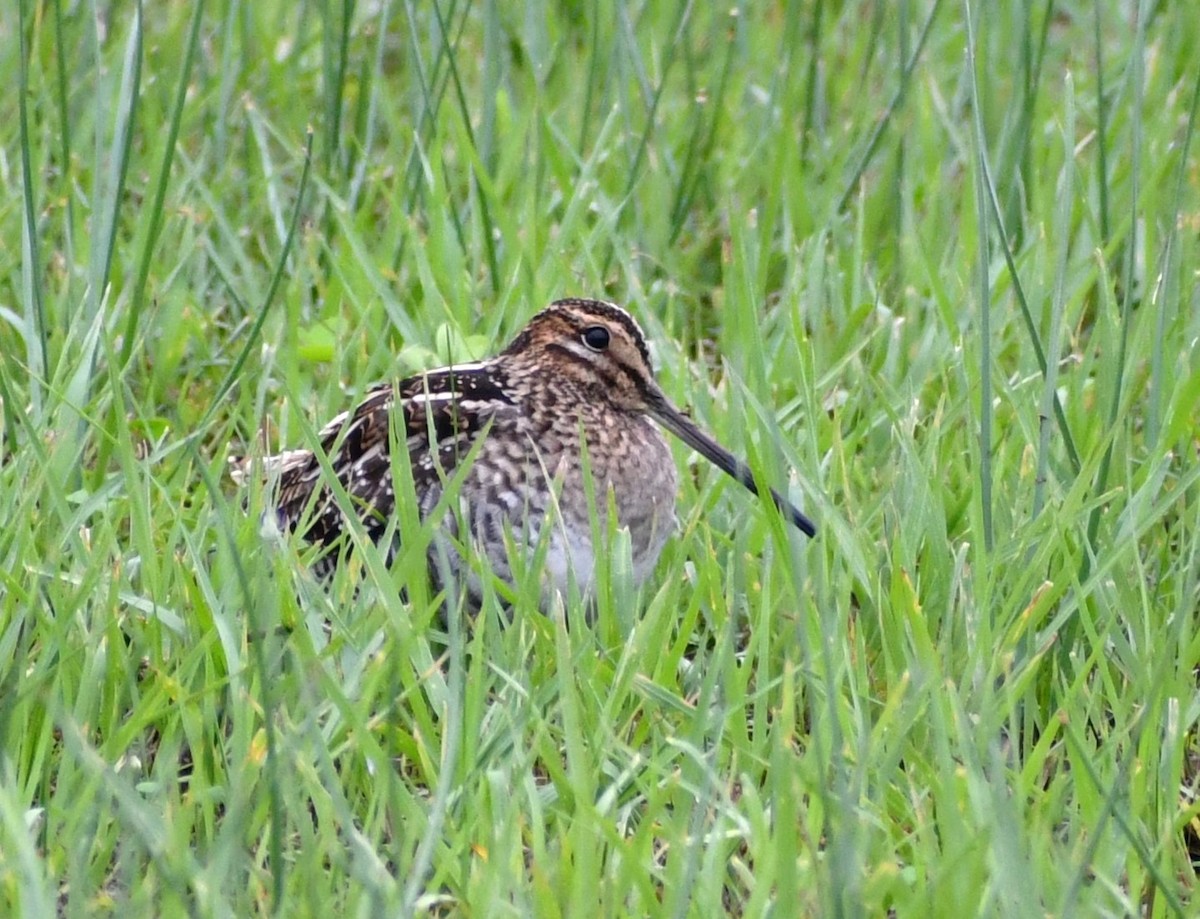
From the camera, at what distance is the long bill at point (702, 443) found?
136 inches

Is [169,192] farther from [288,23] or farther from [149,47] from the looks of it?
[288,23]

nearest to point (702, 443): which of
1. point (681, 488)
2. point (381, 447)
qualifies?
point (681, 488)

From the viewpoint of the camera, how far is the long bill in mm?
3453

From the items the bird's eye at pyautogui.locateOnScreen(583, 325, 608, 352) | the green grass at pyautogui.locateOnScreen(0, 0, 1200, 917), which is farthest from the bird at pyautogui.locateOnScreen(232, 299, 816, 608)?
the green grass at pyautogui.locateOnScreen(0, 0, 1200, 917)

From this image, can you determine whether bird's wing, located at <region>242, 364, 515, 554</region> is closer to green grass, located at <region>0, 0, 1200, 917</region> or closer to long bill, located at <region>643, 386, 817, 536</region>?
green grass, located at <region>0, 0, 1200, 917</region>

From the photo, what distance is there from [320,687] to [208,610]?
0.90ft

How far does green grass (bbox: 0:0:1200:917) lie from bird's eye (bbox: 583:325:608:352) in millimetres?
271

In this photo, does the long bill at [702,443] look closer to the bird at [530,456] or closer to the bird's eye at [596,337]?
the bird at [530,456]

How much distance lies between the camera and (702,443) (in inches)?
145

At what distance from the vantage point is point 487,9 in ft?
15.6

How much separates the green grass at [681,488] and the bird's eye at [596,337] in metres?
0.27

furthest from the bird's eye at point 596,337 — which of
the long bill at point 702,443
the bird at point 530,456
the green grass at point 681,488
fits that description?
the green grass at point 681,488

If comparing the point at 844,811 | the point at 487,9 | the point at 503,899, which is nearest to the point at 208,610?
the point at 503,899

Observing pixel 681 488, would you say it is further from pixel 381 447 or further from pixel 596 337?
pixel 381 447
